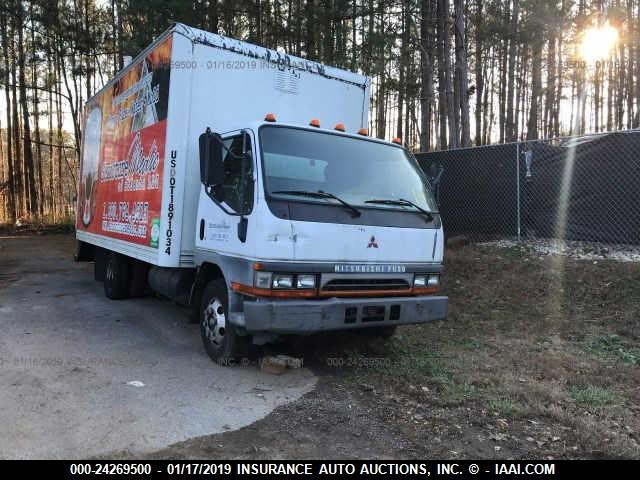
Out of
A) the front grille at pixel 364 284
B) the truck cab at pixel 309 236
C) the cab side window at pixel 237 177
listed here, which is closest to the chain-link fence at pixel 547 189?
the truck cab at pixel 309 236

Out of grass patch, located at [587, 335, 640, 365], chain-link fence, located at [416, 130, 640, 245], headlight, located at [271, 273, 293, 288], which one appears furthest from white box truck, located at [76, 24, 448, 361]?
chain-link fence, located at [416, 130, 640, 245]

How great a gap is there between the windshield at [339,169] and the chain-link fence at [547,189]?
2.43 metres

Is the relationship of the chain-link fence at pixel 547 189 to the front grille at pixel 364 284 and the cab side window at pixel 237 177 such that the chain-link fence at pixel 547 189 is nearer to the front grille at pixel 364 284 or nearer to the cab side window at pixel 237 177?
the front grille at pixel 364 284

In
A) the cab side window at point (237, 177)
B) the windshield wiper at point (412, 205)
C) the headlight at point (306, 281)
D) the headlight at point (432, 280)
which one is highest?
the cab side window at point (237, 177)

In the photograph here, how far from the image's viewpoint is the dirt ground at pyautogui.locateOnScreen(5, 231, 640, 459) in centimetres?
342

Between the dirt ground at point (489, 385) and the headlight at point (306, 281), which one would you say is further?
the headlight at point (306, 281)

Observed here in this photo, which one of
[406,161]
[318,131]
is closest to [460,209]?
[406,161]

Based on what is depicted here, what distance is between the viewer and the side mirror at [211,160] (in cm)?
475

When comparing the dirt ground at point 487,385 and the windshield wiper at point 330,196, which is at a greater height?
the windshield wiper at point 330,196

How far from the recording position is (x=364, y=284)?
464cm
